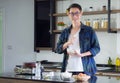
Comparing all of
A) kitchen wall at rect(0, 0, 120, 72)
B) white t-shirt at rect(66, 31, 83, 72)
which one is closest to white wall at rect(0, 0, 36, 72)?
kitchen wall at rect(0, 0, 120, 72)

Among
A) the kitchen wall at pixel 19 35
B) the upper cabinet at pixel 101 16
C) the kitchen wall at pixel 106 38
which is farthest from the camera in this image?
the kitchen wall at pixel 19 35

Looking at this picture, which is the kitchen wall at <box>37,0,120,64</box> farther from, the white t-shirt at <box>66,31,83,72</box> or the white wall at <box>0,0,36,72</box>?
the white t-shirt at <box>66,31,83,72</box>

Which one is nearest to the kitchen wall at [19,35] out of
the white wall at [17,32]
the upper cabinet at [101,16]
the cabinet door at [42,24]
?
the white wall at [17,32]

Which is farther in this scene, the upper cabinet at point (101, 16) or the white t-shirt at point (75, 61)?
the upper cabinet at point (101, 16)

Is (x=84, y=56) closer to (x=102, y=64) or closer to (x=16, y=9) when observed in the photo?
(x=102, y=64)

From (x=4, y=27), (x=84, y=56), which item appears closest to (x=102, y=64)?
(x=84, y=56)

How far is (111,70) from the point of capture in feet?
15.9

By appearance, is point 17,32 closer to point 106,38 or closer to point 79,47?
point 106,38

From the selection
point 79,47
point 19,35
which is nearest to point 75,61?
point 79,47

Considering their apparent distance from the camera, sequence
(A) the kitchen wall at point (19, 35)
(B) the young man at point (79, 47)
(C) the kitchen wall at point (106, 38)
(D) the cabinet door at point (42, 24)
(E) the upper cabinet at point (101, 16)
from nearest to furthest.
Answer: (B) the young man at point (79, 47) → (E) the upper cabinet at point (101, 16) → (C) the kitchen wall at point (106, 38) → (D) the cabinet door at point (42, 24) → (A) the kitchen wall at point (19, 35)

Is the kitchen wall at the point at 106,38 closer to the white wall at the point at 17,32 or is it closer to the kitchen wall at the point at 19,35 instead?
the kitchen wall at the point at 19,35

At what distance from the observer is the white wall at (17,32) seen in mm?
6605

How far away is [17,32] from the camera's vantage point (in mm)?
6859

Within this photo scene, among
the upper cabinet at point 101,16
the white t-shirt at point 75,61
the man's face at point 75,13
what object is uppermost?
the upper cabinet at point 101,16
